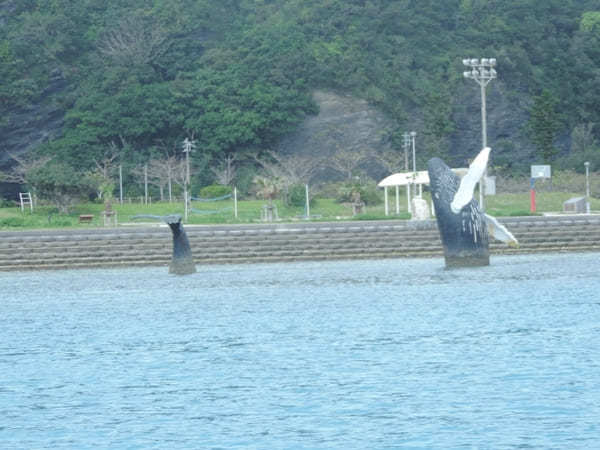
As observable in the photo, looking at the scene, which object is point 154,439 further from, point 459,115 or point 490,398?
point 459,115

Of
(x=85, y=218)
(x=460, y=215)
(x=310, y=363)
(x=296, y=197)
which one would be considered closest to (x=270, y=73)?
(x=296, y=197)

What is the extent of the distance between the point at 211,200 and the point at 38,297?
1475 inches

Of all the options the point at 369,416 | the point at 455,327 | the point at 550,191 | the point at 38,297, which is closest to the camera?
the point at 369,416

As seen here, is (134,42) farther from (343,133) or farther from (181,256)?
(181,256)

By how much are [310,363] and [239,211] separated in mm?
44024

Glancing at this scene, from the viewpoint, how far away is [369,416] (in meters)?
17.8

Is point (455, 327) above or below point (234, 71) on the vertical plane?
below

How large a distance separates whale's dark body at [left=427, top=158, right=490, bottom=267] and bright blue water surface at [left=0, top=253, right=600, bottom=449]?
748 mm

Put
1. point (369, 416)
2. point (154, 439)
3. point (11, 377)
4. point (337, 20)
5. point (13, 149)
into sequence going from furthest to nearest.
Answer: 1. point (337, 20)
2. point (13, 149)
3. point (11, 377)
4. point (369, 416)
5. point (154, 439)

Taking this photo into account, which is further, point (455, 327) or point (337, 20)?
point (337, 20)

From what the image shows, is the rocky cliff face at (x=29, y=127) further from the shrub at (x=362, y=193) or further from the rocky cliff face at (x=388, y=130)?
the shrub at (x=362, y=193)

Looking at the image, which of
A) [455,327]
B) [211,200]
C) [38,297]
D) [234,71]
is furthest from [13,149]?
[455,327]

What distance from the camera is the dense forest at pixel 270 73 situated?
94.6 metres

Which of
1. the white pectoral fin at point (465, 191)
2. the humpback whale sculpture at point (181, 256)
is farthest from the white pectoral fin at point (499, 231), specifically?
the humpback whale sculpture at point (181, 256)
